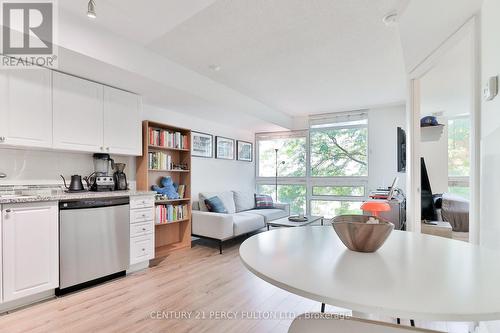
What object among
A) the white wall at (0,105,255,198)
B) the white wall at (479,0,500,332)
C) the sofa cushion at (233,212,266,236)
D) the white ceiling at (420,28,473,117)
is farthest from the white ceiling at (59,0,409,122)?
the sofa cushion at (233,212,266,236)

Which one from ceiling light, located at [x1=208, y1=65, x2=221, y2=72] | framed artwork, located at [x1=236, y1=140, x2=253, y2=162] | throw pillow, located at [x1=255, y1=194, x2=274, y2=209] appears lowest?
throw pillow, located at [x1=255, y1=194, x2=274, y2=209]

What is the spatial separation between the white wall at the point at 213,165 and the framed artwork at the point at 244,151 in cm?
10

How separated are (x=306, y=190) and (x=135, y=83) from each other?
13.8ft

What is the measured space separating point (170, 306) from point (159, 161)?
2.08 m

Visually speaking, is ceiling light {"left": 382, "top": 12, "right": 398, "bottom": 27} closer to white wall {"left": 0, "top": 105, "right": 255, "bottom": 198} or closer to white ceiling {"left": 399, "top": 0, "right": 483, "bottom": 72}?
white ceiling {"left": 399, "top": 0, "right": 483, "bottom": 72}

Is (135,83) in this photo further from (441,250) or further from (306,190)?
(306,190)

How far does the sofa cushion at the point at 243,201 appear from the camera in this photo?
16.6ft

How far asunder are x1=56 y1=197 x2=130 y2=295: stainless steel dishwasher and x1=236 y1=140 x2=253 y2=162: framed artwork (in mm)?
3098

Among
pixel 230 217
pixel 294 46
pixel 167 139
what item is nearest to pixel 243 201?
pixel 230 217

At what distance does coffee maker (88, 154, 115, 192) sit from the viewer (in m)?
2.98

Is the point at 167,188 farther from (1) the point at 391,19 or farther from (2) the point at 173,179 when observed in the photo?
(1) the point at 391,19

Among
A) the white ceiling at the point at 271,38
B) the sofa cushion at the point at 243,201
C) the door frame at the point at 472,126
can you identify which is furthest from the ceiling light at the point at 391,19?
the sofa cushion at the point at 243,201

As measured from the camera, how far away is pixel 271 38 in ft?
8.42

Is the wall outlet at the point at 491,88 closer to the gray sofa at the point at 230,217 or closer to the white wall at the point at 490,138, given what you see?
the white wall at the point at 490,138
